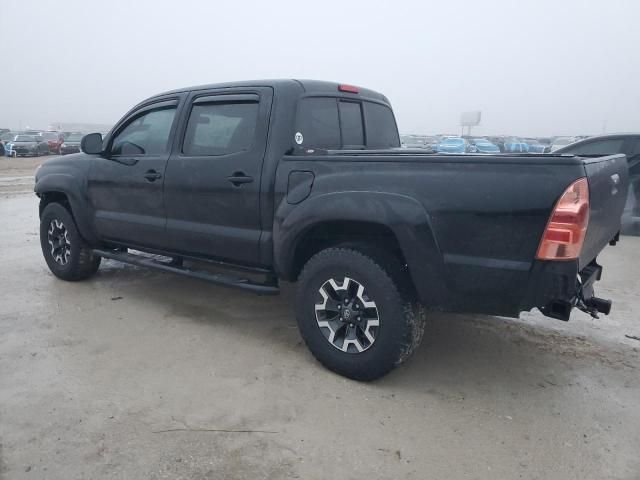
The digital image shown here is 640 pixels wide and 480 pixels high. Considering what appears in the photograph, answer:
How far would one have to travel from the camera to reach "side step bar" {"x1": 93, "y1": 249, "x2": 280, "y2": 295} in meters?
3.54

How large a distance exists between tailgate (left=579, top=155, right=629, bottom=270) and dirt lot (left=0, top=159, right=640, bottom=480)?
0.90 metres

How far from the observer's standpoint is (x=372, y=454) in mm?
2486

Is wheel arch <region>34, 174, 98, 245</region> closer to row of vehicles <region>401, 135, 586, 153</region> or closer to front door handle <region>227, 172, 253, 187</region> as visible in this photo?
front door handle <region>227, 172, 253, 187</region>

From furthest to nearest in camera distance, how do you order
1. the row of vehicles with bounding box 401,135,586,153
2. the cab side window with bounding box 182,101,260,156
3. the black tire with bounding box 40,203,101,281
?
the row of vehicles with bounding box 401,135,586,153 < the black tire with bounding box 40,203,101,281 < the cab side window with bounding box 182,101,260,156

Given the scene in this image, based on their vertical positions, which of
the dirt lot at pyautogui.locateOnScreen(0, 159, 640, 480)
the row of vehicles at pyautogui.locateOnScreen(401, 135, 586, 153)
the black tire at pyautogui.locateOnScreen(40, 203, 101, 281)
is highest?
the row of vehicles at pyautogui.locateOnScreen(401, 135, 586, 153)

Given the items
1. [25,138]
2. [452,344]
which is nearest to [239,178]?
[452,344]

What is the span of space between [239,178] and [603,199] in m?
2.30

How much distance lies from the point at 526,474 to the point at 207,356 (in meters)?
2.13

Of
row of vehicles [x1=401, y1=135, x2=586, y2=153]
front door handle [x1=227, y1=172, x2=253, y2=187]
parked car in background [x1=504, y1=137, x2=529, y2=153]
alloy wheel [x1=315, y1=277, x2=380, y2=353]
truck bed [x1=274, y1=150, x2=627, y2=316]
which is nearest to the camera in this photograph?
truck bed [x1=274, y1=150, x2=627, y2=316]

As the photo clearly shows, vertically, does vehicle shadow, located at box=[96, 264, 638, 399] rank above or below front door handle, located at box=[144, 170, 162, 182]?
below

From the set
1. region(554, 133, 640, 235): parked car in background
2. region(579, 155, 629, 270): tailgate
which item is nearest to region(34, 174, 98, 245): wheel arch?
region(579, 155, 629, 270): tailgate

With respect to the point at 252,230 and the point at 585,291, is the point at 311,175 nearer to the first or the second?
the point at 252,230

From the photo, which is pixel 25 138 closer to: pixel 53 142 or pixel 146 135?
pixel 53 142

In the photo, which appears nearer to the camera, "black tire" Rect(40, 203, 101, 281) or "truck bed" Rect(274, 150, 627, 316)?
"truck bed" Rect(274, 150, 627, 316)
